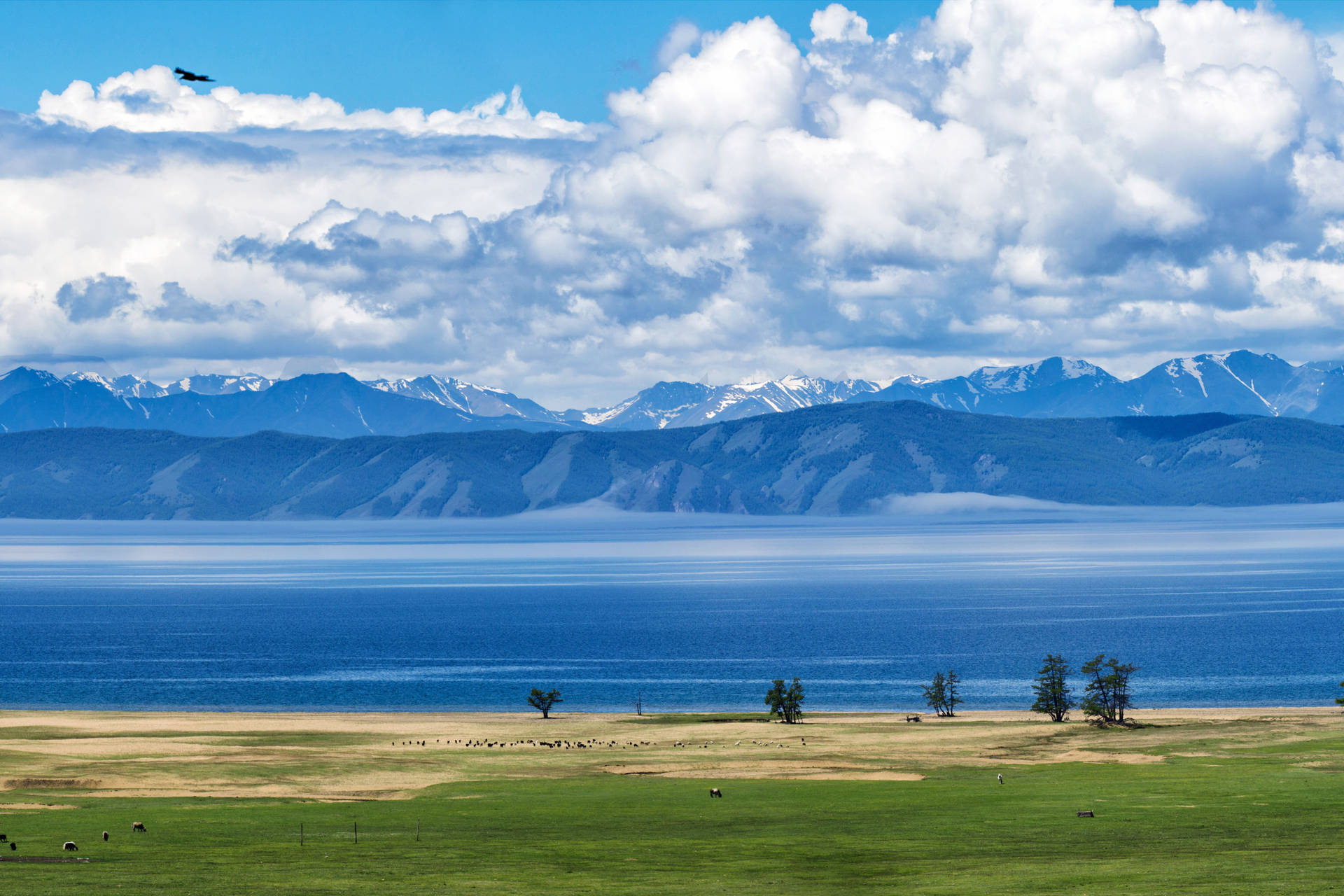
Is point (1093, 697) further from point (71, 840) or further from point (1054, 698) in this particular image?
point (71, 840)

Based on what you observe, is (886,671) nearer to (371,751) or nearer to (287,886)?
(371,751)

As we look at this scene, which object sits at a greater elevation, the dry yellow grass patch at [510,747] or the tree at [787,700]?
the tree at [787,700]

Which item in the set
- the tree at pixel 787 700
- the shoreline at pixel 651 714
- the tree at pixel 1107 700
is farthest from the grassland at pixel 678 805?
the tree at pixel 1107 700

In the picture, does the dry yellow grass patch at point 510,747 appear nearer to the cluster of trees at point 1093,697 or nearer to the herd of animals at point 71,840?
the cluster of trees at point 1093,697

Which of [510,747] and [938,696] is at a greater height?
[938,696]

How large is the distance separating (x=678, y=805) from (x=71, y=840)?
98.5ft

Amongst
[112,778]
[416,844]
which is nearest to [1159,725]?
[416,844]

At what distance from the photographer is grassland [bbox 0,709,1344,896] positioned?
164 ft

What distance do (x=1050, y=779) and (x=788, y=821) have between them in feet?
72.7

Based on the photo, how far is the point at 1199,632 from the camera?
196m

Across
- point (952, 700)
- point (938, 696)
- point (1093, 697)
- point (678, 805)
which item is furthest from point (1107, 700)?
point (678, 805)

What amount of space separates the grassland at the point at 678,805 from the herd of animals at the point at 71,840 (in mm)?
638

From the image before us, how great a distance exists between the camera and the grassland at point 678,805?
49.9 meters

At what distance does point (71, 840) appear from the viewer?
57719 millimetres
